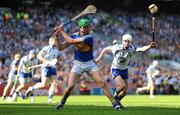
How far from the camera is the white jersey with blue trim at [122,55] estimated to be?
21438 millimetres

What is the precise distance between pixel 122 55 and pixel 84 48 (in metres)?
2.87

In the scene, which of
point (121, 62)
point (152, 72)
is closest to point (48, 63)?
point (121, 62)

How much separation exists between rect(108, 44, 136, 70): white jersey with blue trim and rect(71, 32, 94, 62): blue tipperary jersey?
8.18ft

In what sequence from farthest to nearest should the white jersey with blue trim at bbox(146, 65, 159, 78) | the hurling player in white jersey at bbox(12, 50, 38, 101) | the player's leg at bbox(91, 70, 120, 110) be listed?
the white jersey with blue trim at bbox(146, 65, 159, 78) < the hurling player in white jersey at bbox(12, 50, 38, 101) < the player's leg at bbox(91, 70, 120, 110)

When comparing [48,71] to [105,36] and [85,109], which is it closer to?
[85,109]

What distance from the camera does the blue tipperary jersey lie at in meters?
18.8

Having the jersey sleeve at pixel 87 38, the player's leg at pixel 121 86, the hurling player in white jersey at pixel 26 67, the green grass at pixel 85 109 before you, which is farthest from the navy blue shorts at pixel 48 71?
the jersey sleeve at pixel 87 38

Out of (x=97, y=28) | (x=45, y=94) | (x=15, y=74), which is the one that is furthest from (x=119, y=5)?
(x=15, y=74)

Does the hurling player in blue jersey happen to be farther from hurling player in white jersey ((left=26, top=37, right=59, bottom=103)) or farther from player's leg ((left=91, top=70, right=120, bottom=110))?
hurling player in white jersey ((left=26, top=37, right=59, bottom=103))

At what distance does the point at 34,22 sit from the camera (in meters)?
52.2

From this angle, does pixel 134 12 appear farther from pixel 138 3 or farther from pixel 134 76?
pixel 134 76

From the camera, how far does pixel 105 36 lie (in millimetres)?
55156

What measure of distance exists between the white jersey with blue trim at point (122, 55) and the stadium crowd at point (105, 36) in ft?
62.4

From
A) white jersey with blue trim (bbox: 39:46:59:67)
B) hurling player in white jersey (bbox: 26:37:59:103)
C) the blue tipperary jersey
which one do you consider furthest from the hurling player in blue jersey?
white jersey with blue trim (bbox: 39:46:59:67)
